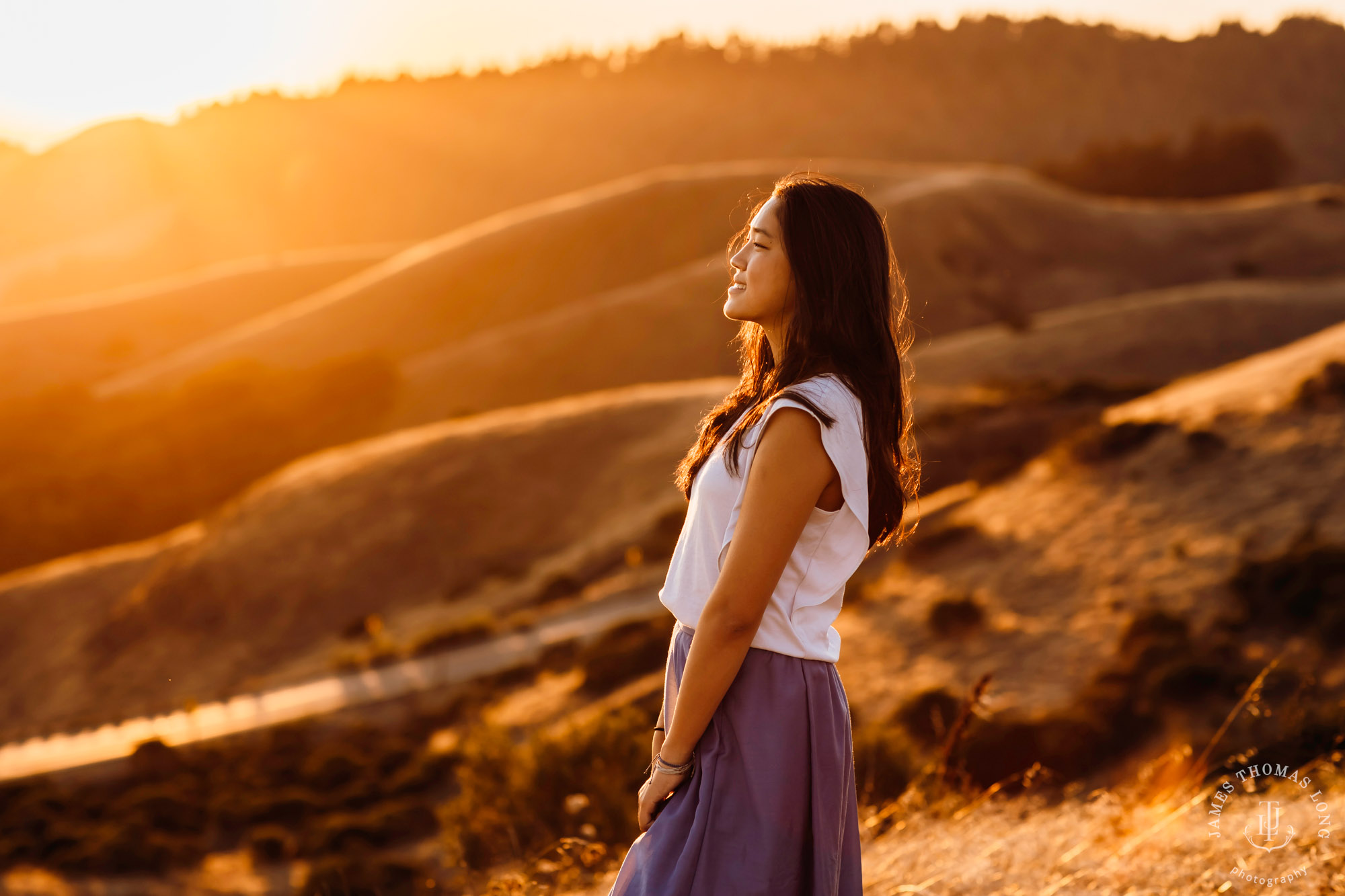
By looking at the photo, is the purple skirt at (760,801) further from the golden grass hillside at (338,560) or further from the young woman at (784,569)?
the golden grass hillside at (338,560)

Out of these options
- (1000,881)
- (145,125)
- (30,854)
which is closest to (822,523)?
(1000,881)

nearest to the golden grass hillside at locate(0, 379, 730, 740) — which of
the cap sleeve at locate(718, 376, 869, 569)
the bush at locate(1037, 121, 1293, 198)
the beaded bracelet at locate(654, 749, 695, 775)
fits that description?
the beaded bracelet at locate(654, 749, 695, 775)

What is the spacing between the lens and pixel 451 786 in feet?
64.3

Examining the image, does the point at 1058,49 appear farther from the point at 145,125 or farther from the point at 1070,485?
the point at 1070,485

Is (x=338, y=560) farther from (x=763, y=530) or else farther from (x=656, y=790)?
(x=763, y=530)

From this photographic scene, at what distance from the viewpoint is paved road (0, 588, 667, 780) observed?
77.8 ft

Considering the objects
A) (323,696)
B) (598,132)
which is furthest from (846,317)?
(598,132)

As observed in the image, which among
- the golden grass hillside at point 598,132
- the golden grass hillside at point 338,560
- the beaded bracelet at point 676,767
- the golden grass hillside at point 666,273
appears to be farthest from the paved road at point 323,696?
the golden grass hillside at point 598,132

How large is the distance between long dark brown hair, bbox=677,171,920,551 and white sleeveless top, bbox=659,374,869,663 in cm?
6

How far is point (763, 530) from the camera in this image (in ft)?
7.68

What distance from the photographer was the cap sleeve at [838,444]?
2.38m

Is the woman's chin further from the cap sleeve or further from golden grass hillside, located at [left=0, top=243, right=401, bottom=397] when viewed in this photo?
golden grass hillside, located at [left=0, top=243, right=401, bottom=397]

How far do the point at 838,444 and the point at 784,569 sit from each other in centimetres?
34

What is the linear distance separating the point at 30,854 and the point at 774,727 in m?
20.2
